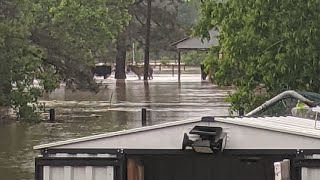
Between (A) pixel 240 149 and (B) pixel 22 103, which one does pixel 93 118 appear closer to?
(B) pixel 22 103

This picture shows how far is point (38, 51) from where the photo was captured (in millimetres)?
26625

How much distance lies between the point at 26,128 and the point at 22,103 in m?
1.86

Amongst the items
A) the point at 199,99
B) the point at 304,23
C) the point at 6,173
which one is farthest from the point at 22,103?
the point at 199,99

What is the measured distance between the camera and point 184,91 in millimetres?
44188

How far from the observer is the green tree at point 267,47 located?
582 inches

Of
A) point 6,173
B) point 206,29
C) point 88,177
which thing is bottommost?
point 6,173

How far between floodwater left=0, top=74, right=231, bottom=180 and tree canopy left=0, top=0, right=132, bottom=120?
1.00 m

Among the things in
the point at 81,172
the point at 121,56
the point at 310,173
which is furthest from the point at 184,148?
the point at 121,56

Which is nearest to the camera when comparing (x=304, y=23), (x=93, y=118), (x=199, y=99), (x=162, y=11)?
(x=304, y=23)

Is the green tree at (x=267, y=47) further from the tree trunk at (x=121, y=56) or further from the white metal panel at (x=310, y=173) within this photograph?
the tree trunk at (x=121, y=56)

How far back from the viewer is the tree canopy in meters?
23.5

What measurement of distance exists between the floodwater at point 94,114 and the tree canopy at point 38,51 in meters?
1.00

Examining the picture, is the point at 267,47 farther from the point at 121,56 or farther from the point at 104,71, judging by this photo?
the point at 104,71

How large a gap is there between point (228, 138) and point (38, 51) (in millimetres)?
19764
